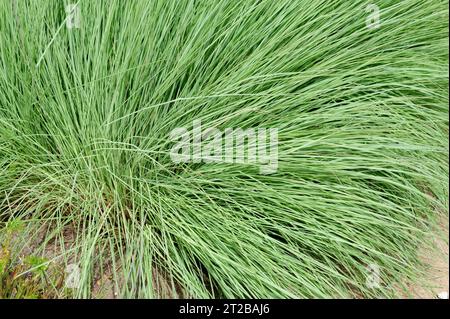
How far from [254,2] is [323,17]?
0.27m

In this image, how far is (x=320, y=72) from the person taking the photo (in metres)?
2.07

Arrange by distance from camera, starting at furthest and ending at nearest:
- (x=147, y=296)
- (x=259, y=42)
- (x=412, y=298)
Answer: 1. (x=259, y=42)
2. (x=412, y=298)
3. (x=147, y=296)

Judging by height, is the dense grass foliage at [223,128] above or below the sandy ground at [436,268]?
above

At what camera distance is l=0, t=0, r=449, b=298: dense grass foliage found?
184 centimetres

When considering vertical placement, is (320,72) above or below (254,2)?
below

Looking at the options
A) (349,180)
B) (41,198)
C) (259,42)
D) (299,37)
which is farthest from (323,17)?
(41,198)

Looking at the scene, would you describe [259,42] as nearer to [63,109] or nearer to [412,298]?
[63,109]

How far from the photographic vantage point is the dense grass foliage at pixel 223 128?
6.03 feet

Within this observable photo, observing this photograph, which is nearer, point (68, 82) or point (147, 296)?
point (147, 296)

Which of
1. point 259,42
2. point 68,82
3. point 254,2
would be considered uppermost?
point 254,2

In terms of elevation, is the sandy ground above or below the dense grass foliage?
below

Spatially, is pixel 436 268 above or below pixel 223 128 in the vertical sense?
below

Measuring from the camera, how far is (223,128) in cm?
204

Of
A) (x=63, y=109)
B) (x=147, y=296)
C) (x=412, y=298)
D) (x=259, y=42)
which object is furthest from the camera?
(x=259, y=42)
